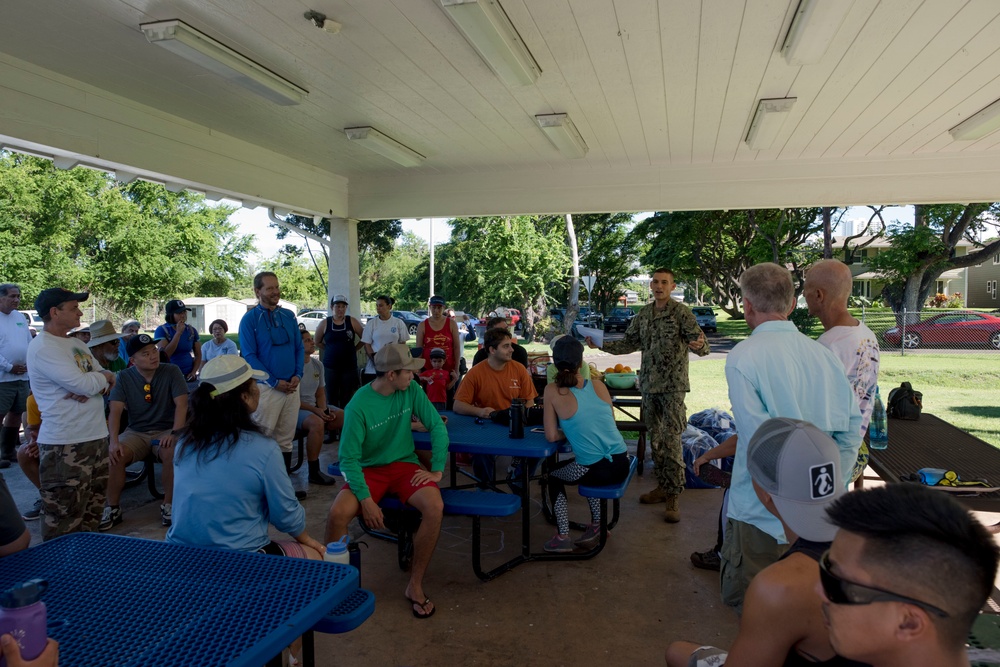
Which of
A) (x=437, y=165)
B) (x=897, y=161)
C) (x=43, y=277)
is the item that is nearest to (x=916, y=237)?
(x=897, y=161)

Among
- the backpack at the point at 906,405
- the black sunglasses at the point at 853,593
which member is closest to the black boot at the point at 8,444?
the black sunglasses at the point at 853,593

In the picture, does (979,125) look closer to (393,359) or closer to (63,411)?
(393,359)

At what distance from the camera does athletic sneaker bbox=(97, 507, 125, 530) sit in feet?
14.3

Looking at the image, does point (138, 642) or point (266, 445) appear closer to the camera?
point (138, 642)

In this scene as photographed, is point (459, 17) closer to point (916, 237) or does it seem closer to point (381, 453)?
point (381, 453)

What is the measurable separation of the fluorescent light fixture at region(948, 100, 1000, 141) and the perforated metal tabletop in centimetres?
564

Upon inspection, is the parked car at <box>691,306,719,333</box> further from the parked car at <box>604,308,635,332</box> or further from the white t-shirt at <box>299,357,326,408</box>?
the white t-shirt at <box>299,357,326,408</box>

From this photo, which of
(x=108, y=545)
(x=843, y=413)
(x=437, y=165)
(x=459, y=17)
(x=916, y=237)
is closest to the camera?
(x=108, y=545)

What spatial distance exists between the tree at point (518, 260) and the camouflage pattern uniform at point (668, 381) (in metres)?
15.9

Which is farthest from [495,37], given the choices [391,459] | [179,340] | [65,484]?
[179,340]

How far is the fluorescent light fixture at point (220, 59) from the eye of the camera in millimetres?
3514

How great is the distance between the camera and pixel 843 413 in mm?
2260

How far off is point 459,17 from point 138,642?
2935mm

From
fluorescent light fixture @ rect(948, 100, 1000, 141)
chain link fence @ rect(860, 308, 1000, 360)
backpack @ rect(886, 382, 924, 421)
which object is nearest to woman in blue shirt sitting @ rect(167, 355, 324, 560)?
backpack @ rect(886, 382, 924, 421)
